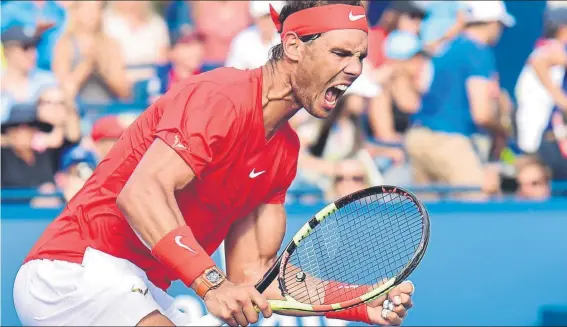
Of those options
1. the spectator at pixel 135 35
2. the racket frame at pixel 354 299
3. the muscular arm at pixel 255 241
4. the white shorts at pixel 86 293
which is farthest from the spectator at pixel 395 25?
the white shorts at pixel 86 293

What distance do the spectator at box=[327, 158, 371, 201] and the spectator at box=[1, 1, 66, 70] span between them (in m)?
2.23

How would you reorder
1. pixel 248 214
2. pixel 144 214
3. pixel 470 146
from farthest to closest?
pixel 470 146, pixel 248 214, pixel 144 214

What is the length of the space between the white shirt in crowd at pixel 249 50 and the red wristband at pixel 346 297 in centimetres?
363

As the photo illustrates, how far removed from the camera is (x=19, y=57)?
8328 millimetres

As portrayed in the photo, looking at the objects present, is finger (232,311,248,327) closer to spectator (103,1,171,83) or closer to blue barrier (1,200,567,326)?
blue barrier (1,200,567,326)

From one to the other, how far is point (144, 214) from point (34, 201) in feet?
11.8

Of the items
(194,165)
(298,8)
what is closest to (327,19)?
(298,8)

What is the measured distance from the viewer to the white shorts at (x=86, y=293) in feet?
15.2

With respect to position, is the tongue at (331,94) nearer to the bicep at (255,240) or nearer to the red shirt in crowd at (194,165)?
the red shirt in crowd at (194,165)

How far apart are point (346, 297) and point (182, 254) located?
2.79ft

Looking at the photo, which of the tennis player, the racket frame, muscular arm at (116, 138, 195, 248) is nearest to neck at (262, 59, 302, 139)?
the tennis player

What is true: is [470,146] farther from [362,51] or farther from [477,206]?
[362,51]

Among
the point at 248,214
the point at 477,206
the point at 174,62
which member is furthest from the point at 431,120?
the point at 248,214

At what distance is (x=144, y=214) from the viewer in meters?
4.30
